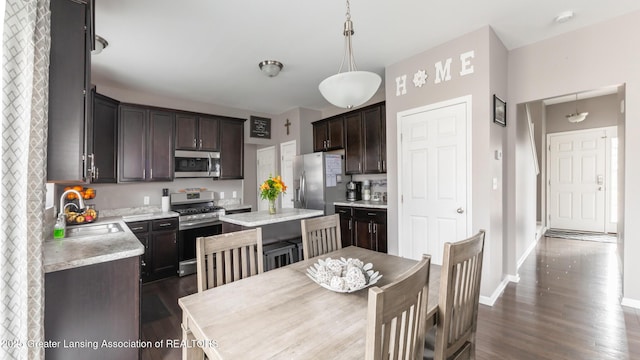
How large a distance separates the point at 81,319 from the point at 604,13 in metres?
4.74

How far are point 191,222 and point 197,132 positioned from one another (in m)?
1.46

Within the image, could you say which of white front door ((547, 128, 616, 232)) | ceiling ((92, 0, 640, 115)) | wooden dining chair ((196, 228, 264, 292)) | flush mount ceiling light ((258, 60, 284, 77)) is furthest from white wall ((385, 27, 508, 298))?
white front door ((547, 128, 616, 232))

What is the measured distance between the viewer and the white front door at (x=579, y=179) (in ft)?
17.7

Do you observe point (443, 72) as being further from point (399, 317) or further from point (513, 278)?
point (399, 317)

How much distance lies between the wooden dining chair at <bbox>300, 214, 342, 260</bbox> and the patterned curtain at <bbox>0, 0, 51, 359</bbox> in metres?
1.41

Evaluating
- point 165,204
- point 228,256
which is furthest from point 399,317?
point 165,204

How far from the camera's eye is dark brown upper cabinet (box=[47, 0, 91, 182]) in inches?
58.0

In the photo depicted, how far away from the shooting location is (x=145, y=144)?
3887 millimetres

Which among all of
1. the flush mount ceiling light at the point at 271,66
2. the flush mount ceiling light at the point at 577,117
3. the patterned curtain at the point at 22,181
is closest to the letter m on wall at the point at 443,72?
the flush mount ceiling light at the point at 271,66

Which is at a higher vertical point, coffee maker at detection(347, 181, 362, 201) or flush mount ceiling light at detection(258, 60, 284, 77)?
flush mount ceiling light at detection(258, 60, 284, 77)

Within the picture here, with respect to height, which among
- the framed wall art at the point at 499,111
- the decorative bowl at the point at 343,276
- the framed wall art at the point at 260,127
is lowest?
the decorative bowl at the point at 343,276

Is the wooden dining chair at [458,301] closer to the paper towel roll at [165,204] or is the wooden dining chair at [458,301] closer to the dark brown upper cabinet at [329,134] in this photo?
the dark brown upper cabinet at [329,134]

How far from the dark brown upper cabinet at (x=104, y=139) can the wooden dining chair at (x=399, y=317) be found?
3860 millimetres

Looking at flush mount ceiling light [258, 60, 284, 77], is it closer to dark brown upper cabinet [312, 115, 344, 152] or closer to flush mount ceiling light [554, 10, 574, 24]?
dark brown upper cabinet [312, 115, 344, 152]
